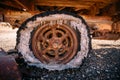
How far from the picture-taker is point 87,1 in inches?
180

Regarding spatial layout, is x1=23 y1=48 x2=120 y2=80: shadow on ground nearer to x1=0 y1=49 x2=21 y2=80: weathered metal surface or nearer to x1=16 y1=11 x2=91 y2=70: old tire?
x1=16 y1=11 x2=91 y2=70: old tire

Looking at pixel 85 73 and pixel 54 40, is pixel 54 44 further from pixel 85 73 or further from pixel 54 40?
pixel 85 73

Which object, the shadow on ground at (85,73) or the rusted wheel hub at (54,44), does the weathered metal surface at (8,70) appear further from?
the rusted wheel hub at (54,44)

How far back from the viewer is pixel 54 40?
398 cm

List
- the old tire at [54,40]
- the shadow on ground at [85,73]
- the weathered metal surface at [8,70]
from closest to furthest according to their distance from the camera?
1. the weathered metal surface at [8,70]
2. the shadow on ground at [85,73]
3. the old tire at [54,40]

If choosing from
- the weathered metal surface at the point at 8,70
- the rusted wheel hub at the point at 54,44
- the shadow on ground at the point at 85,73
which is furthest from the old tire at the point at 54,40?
the weathered metal surface at the point at 8,70

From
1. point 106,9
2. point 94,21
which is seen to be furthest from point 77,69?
point 106,9

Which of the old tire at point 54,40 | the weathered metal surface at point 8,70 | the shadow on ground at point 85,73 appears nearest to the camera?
the weathered metal surface at point 8,70

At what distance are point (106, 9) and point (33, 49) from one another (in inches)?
81.0

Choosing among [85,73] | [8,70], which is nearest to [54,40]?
[85,73]

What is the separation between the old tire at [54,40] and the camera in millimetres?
3926

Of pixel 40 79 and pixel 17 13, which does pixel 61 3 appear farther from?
pixel 40 79

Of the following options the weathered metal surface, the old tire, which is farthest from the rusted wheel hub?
the weathered metal surface

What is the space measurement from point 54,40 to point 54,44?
7cm
